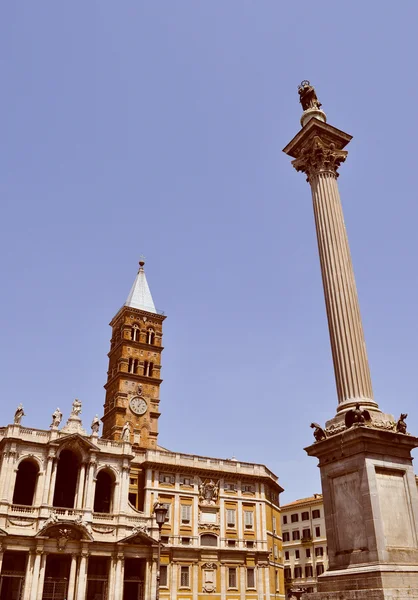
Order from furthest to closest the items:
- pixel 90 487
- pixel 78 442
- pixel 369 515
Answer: pixel 78 442, pixel 90 487, pixel 369 515

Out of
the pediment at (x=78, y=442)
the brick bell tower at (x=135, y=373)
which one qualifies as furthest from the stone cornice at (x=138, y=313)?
the pediment at (x=78, y=442)

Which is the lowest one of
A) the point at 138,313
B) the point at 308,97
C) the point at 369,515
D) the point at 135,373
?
the point at 369,515

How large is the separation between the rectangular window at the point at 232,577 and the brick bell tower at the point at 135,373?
15094 mm

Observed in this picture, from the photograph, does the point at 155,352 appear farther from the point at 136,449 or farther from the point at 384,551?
the point at 384,551

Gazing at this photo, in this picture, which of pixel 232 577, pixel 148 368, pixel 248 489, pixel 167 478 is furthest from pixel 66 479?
pixel 148 368

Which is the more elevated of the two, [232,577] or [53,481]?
[53,481]

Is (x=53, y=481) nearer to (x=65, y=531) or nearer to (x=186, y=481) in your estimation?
(x=65, y=531)

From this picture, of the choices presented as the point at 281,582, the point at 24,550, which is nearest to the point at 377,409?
the point at 24,550

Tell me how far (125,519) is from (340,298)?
38.1m

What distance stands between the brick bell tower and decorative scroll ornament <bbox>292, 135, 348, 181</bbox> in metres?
44.2

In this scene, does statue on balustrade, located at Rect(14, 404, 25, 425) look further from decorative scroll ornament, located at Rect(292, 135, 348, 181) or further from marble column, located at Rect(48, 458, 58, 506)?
decorative scroll ornament, located at Rect(292, 135, 348, 181)

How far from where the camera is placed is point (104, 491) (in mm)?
49625

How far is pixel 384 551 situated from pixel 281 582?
50.5 meters

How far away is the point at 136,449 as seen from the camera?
54375 mm
